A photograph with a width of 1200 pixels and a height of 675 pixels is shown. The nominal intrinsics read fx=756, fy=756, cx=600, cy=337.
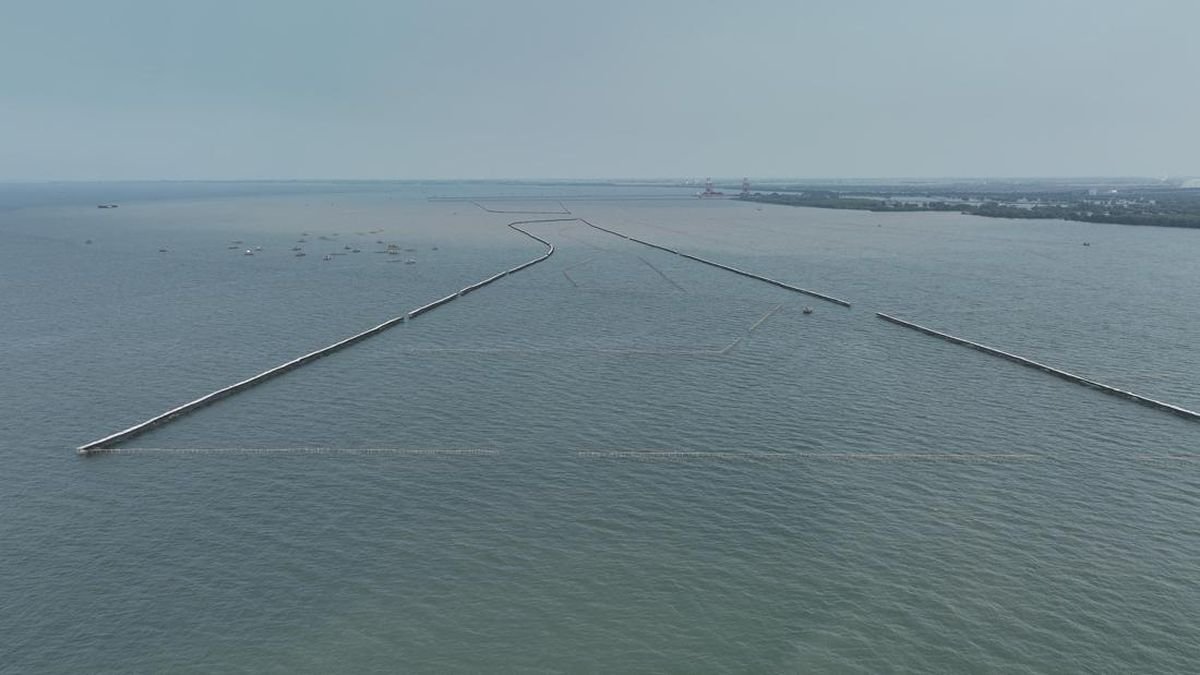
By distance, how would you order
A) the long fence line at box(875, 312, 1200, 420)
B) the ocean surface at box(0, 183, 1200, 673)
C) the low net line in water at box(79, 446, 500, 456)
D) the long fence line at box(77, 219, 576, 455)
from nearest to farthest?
1. the ocean surface at box(0, 183, 1200, 673)
2. the low net line in water at box(79, 446, 500, 456)
3. the long fence line at box(77, 219, 576, 455)
4. the long fence line at box(875, 312, 1200, 420)

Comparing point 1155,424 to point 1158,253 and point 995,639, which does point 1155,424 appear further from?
point 1158,253

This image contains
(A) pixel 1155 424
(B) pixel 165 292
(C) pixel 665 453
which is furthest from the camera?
(B) pixel 165 292

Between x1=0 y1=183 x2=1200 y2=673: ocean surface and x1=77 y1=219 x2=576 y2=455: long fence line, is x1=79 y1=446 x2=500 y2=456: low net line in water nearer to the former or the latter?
x1=0 y1=183 x2=1200 y2=673: ocean surface

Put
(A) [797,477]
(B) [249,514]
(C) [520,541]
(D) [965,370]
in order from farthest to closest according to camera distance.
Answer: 1. (D) [965,370]
2. (A) [797,477]
3. (B) [249,514]
4. (C) [520,541]

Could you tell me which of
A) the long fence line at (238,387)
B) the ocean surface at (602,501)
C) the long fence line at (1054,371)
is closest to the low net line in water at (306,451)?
the ocean surface at (602,501)

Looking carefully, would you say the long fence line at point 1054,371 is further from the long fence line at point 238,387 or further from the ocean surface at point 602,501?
the long fence line at point 238,387

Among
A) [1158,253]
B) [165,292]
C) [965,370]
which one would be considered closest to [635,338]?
[965,370]

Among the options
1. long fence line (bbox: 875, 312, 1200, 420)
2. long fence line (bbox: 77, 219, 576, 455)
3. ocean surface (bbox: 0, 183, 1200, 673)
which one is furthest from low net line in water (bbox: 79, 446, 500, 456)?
long fence line (bbox: 875, 312, 1200, 420)
